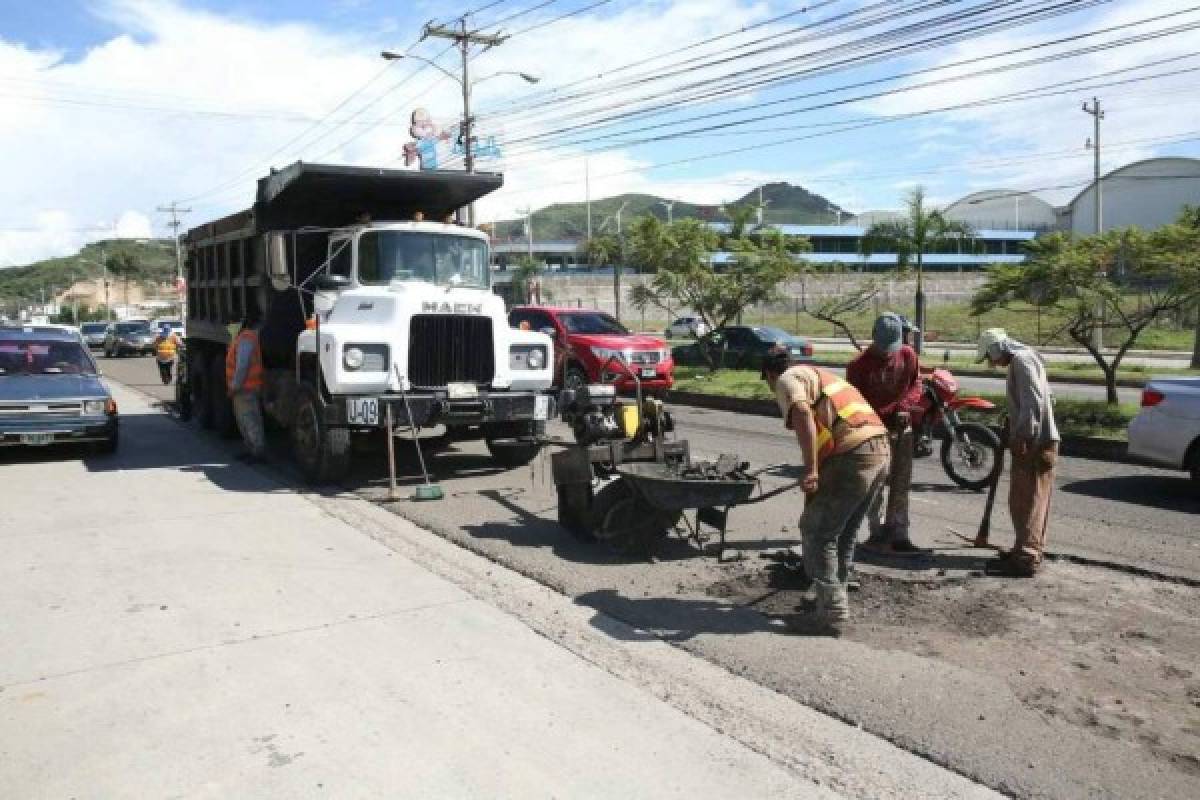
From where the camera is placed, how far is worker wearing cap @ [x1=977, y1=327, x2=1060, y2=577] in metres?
6.33

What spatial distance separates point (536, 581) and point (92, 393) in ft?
25.4

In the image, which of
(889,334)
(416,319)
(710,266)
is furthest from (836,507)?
(710,266)

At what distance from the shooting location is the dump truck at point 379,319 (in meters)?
9.16

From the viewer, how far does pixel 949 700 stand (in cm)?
435

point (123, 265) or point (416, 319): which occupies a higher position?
point (123, 265)

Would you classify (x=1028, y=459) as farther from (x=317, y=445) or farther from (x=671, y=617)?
(x=317, y=445)

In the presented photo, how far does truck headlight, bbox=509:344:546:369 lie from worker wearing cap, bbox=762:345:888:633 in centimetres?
502

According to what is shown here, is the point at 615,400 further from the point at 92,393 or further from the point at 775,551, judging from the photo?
the point at 92,393

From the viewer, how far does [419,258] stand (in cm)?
1025

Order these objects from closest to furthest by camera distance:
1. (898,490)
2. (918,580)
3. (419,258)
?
(918,580), (898,490), (419,258)

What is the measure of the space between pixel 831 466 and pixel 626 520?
6.89ft

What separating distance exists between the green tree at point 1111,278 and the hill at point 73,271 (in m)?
139

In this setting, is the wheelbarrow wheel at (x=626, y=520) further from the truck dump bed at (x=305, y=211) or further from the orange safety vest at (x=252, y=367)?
the orange safety vest at (x=252, y=367)

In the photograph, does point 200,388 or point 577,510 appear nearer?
point 577,510
